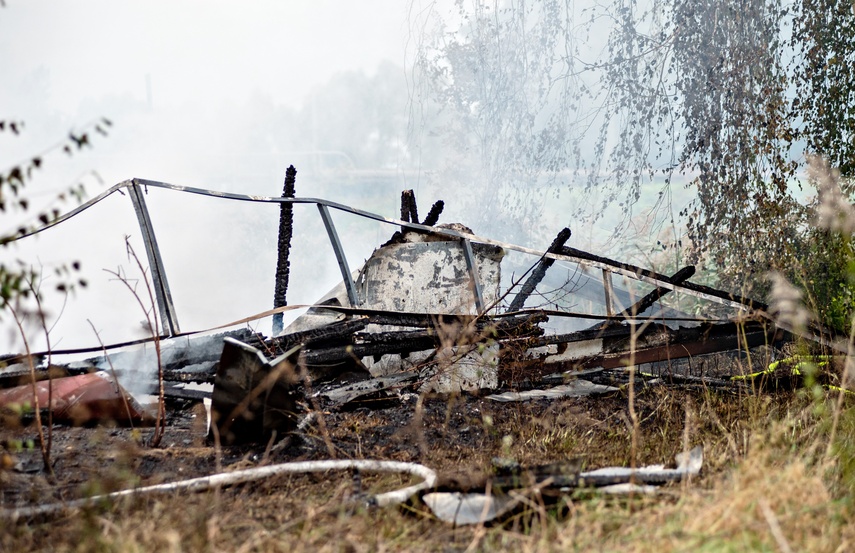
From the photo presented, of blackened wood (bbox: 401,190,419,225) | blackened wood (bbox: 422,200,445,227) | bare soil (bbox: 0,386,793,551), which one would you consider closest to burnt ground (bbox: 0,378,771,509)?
Result: bare soil (bbox: 0,386,793,551)

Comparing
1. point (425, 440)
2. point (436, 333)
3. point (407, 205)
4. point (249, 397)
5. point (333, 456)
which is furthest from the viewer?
point (407, 205)

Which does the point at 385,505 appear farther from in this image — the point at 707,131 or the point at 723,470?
the point at 707,131

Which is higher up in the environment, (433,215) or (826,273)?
(433,215)

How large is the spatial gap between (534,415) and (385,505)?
2.04m

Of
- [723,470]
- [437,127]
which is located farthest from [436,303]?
[437,127]

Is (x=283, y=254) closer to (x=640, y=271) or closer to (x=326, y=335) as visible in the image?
(x=326, y=335)

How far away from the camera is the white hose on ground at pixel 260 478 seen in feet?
8.87

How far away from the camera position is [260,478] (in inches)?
127

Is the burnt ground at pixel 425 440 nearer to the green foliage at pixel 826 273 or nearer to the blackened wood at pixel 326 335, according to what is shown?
the blackened wood at pixel 326 335

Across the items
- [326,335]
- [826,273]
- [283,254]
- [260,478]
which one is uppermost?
[283,254]

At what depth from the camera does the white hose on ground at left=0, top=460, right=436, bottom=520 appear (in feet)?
8.87

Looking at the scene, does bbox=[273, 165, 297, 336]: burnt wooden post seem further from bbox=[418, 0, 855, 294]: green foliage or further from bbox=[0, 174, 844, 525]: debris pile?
bbox=[418, 0, 855, 294]: green foliage

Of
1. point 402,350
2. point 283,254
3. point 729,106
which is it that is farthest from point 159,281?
point 729,106

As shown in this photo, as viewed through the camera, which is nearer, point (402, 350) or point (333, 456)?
point (333, 456)
